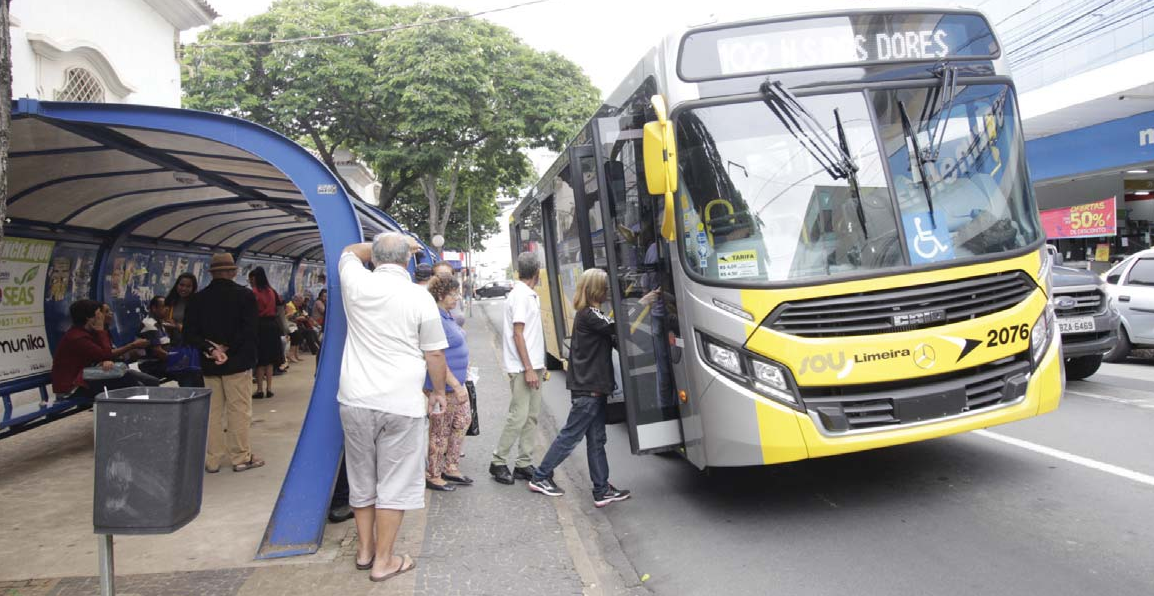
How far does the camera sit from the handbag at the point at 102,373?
7.14 m

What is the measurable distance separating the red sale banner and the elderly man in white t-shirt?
59.2 ft

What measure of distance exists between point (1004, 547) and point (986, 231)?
1873 millimetres

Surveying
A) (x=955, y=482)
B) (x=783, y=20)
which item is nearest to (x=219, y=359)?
(x=783, y=20)

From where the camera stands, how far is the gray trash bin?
3127 millimetres

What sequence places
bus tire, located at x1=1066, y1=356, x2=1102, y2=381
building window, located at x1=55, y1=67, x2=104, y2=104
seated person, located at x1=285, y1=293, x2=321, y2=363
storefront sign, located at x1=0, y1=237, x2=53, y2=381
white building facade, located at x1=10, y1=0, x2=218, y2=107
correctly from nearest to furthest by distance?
storefront sign, located at x1=0, y1=237, x2=53, y2=381 < bus tire, located at x1=1066, y1=356, x2=1102, y2=381 < white building facade, located at x1=10, y1=0, x2=218, y2=107 < building window, located at x1=55, y1=67, x2=104, y2=104 < seated person, located at x1=285, y1=293, x2=321, y2=363

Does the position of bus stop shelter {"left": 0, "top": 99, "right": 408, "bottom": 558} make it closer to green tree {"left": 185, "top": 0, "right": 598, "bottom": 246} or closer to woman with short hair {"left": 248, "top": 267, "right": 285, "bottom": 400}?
woman with short hair {"left": 248, "top": 267, "right": 285, "bottom": 400}

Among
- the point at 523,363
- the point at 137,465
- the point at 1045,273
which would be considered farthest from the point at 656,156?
the point at 137,465

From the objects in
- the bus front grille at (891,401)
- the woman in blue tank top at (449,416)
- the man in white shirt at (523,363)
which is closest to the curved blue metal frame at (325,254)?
the woman in blue tank top at (449,416)

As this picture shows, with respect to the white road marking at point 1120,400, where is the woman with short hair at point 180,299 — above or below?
above

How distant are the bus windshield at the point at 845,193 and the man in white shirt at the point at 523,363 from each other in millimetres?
1618

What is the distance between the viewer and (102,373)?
7172 millimetres

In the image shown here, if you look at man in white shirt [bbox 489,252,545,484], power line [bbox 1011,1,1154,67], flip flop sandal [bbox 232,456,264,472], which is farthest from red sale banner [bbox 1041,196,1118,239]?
flip flop sandal [bbox 232,456,264,472]

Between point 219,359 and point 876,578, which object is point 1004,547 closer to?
point 876,578

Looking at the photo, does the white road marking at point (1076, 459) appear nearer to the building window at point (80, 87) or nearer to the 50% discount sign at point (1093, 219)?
the building window at point (80, 87)
